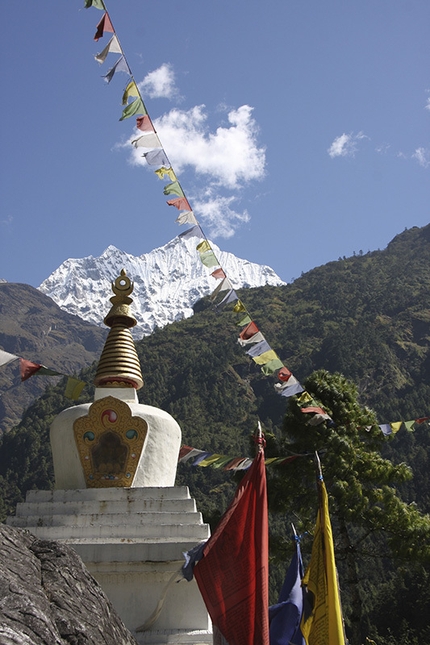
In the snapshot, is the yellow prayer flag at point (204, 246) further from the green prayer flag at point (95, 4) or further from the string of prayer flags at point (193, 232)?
the green prayer flag at point (95, 4)

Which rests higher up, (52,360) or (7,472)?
(52,360)

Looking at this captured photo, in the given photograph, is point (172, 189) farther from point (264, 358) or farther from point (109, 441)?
point (109, 441)

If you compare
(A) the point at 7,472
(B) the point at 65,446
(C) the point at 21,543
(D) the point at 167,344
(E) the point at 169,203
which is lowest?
(C) the point at 21,543

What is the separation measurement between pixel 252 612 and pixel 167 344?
87347 millimetres

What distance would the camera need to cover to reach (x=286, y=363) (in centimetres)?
8638

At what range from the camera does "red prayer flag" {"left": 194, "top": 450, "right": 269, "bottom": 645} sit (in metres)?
5.30

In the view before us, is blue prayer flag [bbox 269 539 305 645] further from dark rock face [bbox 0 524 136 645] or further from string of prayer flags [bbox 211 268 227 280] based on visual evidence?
string of prayer flags [bbox 211 268 227 280]

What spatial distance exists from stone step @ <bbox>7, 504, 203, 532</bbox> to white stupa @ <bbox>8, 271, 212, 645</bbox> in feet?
0.04

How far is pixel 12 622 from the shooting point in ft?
12.5

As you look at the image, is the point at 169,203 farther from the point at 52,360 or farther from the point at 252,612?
the point at 52,360

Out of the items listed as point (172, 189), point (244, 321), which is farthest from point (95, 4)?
point (244, 321)

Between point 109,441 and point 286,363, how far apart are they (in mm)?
76547

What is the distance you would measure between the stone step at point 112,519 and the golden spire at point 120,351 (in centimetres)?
292

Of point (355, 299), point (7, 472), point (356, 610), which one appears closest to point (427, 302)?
point (355, 299)
